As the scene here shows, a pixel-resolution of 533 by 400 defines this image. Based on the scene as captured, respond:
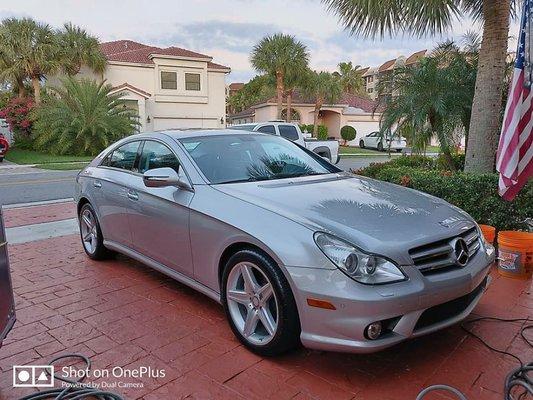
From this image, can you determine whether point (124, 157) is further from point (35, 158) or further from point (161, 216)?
point (35, 158)

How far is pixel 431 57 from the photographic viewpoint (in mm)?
7863

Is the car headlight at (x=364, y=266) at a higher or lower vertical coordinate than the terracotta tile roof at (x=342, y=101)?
lower

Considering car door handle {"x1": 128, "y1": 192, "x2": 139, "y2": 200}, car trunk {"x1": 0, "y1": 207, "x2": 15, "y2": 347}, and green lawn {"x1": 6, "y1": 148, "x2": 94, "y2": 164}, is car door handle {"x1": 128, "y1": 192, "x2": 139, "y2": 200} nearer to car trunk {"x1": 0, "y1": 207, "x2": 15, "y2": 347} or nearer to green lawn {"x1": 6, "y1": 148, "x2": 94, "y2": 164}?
car trunk {"x1": 0, "y1": 207, "x2": 15, "y2": 347}

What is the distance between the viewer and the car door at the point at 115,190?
13.7ft

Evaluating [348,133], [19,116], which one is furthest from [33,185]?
[348,133]

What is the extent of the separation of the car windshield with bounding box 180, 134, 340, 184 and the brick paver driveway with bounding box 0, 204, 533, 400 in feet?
3.82

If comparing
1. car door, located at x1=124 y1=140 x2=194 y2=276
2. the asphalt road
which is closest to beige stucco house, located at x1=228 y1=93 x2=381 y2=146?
the asphalt road

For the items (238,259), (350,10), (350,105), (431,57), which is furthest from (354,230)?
(350,105)

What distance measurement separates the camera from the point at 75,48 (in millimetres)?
25469

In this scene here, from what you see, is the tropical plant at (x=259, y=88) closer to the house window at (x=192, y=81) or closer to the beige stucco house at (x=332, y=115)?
the beige stucco house at (x=332, y=115)

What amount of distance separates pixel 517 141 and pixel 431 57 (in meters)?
5.58

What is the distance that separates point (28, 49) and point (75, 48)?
2.54 metres

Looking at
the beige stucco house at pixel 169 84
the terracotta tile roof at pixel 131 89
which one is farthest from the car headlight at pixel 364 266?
the beige stucco house at pixel 169 84

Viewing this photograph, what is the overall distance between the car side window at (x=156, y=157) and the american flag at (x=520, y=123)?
8.29 feet
